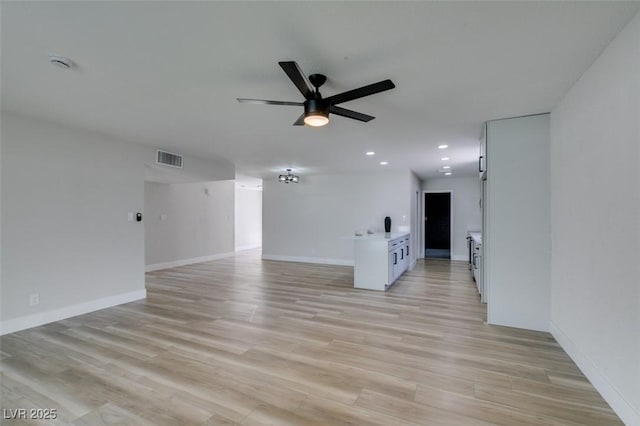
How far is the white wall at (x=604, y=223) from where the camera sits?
1.80 m

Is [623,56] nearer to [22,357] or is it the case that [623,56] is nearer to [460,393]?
[460,393]

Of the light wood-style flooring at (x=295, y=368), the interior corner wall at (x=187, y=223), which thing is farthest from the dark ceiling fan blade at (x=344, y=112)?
the interior corner wall at (x=187, y=223)

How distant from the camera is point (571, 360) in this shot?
2.65 m

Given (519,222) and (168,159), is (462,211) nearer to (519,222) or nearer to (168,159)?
(519,222)

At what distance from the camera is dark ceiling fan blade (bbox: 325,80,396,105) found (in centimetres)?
204

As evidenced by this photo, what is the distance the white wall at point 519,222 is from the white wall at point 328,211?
3.69 metres

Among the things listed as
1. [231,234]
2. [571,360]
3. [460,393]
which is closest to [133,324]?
[460,393]

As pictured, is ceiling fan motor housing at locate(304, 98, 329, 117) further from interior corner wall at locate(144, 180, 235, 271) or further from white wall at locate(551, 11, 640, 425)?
interior corner wall at locate(144, 180, 235, 271)

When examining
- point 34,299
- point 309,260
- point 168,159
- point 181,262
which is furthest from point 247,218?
point 34,299

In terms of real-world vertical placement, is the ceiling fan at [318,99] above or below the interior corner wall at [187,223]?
above

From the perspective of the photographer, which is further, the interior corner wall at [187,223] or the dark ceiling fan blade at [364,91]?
the interior corner wall at [187,223]

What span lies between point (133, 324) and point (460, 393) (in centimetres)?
364

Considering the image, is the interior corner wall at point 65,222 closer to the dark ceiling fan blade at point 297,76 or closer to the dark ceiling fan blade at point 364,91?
the dark ceiling fan blade at point 297,76

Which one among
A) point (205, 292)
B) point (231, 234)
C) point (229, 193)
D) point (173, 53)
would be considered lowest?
point (205, 292)
